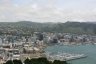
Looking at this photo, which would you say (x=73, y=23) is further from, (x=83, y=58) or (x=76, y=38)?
(x=83, y=58)

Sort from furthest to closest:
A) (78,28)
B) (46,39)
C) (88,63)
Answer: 1. (78,28)
2. (46,39)
3. (88,63)

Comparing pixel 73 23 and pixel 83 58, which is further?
pixel 73 23

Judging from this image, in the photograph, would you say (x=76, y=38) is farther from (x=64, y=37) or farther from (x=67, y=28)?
(x=67, y=28)

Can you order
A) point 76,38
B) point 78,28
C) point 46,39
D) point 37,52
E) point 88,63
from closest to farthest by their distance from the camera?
1. point 88,63
2. point 37,52
3. point 46,39
4. point 76,38
5. point 78,28

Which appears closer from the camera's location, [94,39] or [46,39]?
[46,39]

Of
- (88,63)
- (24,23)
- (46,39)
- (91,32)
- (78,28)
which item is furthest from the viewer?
(24,23)

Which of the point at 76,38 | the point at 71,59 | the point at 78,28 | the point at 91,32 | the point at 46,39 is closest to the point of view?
the point at 71,59

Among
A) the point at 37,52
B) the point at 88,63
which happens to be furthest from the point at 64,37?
the point at 88,63

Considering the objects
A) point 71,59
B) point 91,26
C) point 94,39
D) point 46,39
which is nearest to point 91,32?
point 91,26

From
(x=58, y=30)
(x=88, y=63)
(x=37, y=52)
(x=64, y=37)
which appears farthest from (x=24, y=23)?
(x=88, y=63)
